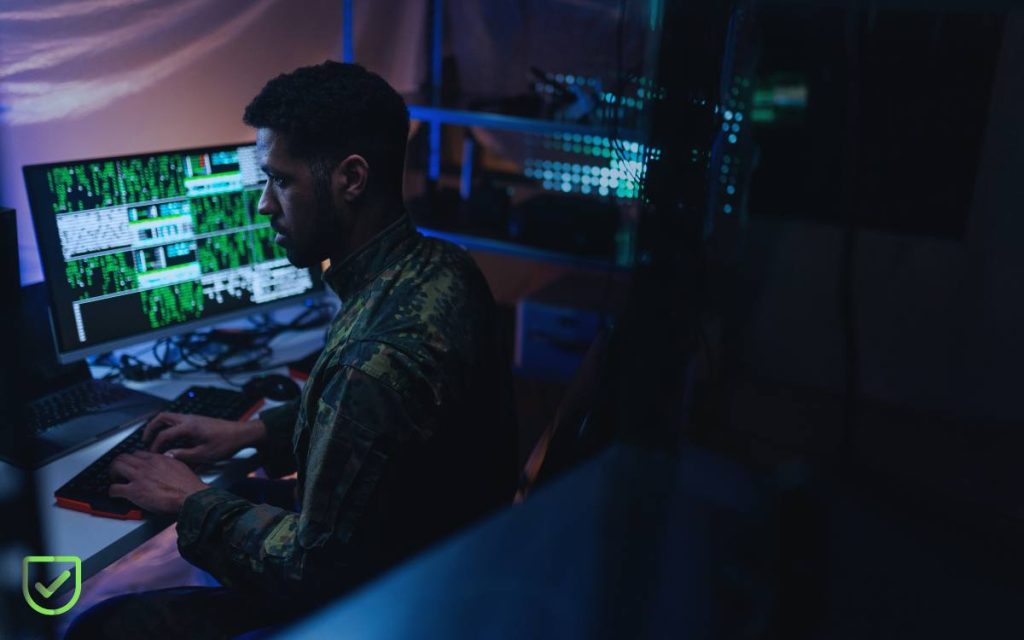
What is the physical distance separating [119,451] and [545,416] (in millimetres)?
1786

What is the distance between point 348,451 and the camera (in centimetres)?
105

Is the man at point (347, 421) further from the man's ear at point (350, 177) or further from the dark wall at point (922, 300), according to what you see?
the dark wall at point (922, 300)

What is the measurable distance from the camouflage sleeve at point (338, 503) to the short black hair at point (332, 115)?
15.5 inches

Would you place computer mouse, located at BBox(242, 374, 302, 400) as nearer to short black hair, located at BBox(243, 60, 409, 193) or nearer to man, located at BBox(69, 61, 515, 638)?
man, located at BBox(69, 61, 515, 638)

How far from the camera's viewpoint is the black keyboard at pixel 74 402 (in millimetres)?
1427

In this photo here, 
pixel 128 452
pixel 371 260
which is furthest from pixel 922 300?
pixel 128 452

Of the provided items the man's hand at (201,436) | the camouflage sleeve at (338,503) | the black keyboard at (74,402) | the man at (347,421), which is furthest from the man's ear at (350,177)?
the black keyboard at (74,402)

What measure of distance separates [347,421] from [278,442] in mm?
427

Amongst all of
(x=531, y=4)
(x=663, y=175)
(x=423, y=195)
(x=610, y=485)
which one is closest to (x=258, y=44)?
(x=423, y=195)

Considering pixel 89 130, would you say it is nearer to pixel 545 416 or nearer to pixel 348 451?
pixel 348 451

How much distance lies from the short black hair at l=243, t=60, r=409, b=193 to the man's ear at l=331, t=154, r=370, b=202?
0.03ft

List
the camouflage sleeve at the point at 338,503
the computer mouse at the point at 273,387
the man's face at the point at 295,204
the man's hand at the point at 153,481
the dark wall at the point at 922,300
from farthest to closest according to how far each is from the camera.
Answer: the dark wall at the point at 922,300 < the computer mouse at the point at 273,387 < the man's face at the point at 295,204 < the man's hand at the point at 153,481 < the camouflage sleeve at the point at 338,503

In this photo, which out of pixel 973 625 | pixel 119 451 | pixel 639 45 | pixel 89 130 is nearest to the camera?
pixel 973 625

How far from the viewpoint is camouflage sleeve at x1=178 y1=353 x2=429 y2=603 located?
3.44ft
